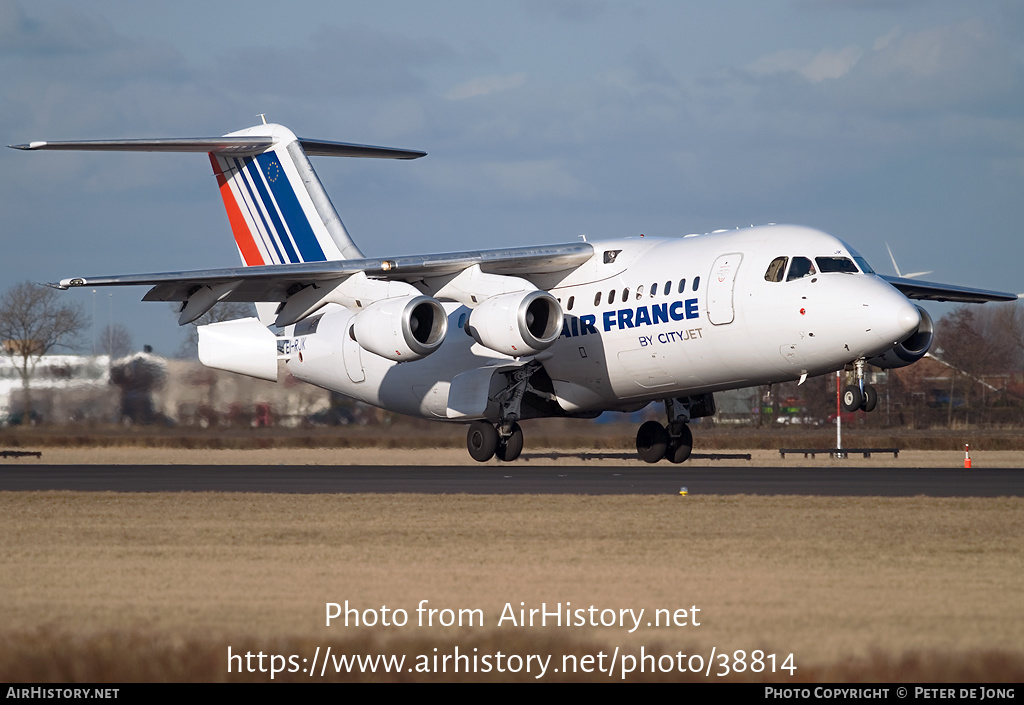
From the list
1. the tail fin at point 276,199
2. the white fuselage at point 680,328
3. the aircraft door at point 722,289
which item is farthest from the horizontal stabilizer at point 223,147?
the aircraft door at point 722,289

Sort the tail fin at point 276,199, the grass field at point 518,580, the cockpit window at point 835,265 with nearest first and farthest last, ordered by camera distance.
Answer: the grass field at point 518,580 → the cockpit window at point 835,265 → the tail fin at point 276,199

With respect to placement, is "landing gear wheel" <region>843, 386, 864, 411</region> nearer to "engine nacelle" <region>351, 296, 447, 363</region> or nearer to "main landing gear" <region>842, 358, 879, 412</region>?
"main landing gear" <region>842, 358, 879, 412</region>

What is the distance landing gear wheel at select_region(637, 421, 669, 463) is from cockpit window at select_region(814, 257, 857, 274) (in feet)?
18.9

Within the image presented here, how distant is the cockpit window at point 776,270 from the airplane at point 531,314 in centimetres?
2

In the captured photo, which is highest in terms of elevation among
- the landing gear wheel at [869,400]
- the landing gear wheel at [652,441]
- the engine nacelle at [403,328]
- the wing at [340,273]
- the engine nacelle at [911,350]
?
the wing at [340,273]

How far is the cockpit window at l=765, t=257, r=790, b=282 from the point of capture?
1956 cm

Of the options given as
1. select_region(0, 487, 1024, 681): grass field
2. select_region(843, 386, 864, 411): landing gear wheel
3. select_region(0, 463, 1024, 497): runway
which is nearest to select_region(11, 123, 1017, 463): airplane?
select_region(843, 386, 864, 411): landing gear wheel

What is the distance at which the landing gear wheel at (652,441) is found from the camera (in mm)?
24016

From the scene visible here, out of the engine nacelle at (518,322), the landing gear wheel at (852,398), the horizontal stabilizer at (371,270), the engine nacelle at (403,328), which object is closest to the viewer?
the landing gear wheel at (852,398)

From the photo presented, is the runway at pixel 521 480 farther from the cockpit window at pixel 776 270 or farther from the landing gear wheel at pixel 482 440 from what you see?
the cockpit window at pixel 776 270

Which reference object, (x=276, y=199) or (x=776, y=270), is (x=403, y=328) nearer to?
(x=776, y=270)

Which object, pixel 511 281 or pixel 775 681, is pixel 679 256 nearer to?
pixel 511 281

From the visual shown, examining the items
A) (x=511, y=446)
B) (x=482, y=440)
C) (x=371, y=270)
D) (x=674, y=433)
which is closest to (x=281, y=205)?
(x=371, y=270)

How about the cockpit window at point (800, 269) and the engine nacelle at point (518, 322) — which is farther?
the engine nacelle at point (518, 322)
